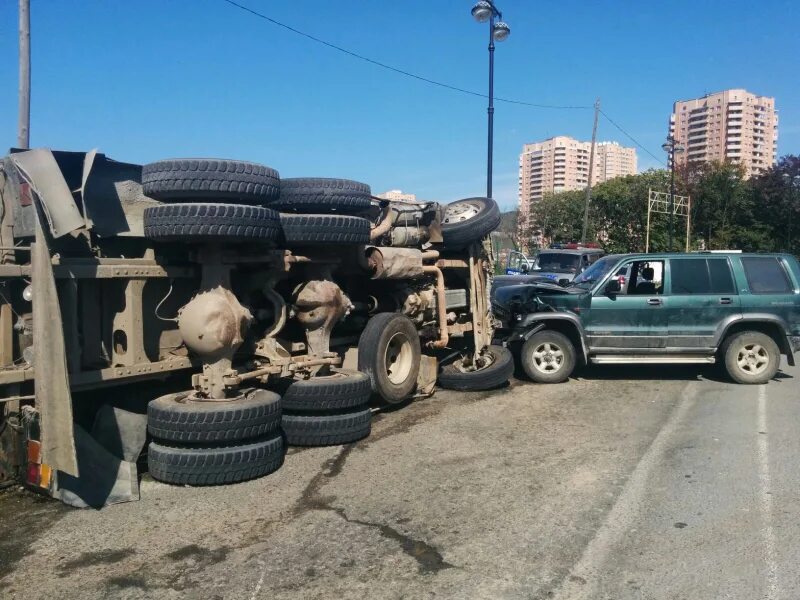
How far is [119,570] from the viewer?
3.94 m

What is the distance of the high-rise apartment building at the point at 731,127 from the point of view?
74438mm

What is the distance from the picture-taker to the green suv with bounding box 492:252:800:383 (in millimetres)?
9875

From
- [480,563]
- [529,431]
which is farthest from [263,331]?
[480,563]

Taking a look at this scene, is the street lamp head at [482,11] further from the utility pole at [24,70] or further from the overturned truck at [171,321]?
the overturned truck at [171,321]

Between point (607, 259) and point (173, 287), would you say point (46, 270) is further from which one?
point (607, 259)

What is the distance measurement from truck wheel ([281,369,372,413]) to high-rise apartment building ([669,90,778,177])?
74423 millimetres

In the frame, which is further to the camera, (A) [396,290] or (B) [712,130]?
(B) [712,130]

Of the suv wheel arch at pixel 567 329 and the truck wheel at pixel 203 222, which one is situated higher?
the truck wheel at pixel 203 222

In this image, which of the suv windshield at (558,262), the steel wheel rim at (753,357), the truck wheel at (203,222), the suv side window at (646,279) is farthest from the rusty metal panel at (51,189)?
the suv windshield at (558,262)

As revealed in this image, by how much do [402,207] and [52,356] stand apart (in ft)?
15.9

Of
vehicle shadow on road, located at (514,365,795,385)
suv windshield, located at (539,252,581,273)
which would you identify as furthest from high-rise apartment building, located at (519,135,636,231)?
vehicle shadow on road, located at (514,365,795,385)

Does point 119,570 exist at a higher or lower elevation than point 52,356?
lower

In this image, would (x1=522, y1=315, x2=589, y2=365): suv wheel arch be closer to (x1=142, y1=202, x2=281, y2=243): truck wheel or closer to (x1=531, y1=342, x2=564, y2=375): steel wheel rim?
(x1=531, y1=342, x2=564, y2=375): steel wheel rim

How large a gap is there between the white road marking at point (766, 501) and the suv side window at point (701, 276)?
1999mm
